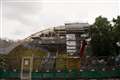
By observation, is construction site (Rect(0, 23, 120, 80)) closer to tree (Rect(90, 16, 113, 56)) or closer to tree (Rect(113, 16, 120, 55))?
tree (Rect(90, 16, 113, 56))

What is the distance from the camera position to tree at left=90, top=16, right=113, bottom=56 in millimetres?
41719

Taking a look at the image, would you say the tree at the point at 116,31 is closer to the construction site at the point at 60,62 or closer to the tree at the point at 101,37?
the tree at the point at 101,37

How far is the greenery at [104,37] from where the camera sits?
136 feet

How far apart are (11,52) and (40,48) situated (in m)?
7.57

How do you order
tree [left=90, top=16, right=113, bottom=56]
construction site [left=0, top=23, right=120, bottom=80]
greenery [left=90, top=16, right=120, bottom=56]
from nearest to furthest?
construction site [left=0, top=23, right=120, bottom=80]
greenery [left=90, top=16, right=120, bottom=56]
tree [left=90, top=16, right=113, bottom=56]

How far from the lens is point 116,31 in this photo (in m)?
40.2

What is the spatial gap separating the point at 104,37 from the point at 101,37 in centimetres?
52

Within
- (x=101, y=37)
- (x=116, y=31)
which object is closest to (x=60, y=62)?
(x=101, y=37)

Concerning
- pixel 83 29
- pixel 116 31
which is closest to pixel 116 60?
pixel 116 31

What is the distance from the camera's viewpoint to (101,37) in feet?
137

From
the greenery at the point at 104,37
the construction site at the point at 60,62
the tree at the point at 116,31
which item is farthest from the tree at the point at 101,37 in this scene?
the construction site at the point at 60,62

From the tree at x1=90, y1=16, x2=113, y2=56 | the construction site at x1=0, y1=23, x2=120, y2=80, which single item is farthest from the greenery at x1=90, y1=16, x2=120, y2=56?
the construction site at x1=0, y1=23, x2=120, y2=80

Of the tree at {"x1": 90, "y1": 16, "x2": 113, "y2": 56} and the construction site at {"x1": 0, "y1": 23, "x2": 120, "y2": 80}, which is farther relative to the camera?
the tree at {"x1": 90, "y1": 16, "x2": 113, "y2": 56}

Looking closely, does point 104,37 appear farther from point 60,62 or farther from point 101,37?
point 60,62
